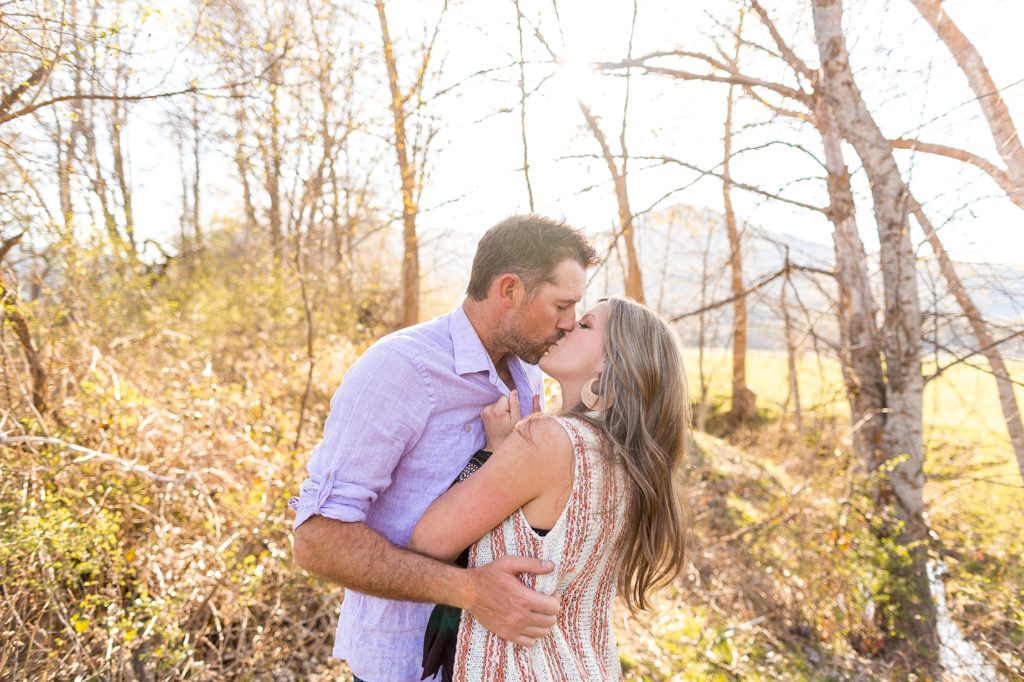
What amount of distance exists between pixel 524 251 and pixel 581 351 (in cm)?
40

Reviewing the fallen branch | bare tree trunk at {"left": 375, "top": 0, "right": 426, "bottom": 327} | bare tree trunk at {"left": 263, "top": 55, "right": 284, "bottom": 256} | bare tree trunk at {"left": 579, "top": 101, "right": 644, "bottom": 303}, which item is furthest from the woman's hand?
bare tree trunk at {"left": 375, "top": 0, "right": 426, "bottom": 327}

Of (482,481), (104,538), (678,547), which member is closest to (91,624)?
(104,538)

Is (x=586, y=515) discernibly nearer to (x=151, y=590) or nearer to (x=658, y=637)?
(x=151, y=590)

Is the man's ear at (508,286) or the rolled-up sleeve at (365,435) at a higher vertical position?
the man's ear at (508,286)

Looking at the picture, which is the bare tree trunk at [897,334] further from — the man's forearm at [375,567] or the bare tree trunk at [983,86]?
the man's forearm at [375,567]

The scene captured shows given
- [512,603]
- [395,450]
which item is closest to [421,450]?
[395,450]

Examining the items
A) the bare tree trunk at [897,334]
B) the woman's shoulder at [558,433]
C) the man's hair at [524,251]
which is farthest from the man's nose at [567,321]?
the bare tree trunk at [897,334]

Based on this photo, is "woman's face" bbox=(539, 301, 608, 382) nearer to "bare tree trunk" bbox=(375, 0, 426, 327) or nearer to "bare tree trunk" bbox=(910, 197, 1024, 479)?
"bare tree trunk" bbox=(910, 197, 1024, 479)

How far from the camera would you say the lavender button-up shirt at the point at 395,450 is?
1.82m

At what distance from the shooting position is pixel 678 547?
202 centimetres

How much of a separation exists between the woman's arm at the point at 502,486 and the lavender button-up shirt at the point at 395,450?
6.6 inches

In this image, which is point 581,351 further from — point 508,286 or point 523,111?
point 523,111

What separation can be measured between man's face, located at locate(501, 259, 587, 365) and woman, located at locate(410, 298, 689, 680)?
225 mm

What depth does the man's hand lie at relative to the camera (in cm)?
172
